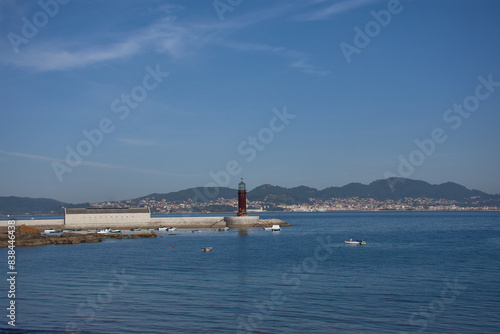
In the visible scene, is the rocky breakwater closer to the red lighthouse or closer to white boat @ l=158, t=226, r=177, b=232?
white boat @ l=158, t=226, r=177, b=232

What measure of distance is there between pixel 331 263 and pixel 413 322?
18.7 meters

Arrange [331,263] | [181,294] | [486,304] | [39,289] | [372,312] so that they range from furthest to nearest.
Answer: [331,263], [39,289], [181,294], [486,304], [372,312]

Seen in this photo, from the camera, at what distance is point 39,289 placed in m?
26.7

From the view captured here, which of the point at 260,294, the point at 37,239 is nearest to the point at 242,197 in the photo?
the point at 37,239

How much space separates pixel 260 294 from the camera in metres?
25.1

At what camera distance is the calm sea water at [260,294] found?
19062 mm

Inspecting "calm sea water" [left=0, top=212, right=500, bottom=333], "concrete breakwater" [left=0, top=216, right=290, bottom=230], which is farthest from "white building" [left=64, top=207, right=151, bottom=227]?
"calm sea water" [left=0, top=212, right=500, bottom=333]

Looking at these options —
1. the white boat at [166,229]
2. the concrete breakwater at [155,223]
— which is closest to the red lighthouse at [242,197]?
the concrete breakwater at [155,223]

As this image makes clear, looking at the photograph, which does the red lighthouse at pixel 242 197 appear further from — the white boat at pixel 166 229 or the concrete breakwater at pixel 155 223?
the white boat at pixel 166 229

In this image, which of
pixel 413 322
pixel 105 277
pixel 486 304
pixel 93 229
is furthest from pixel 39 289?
pixel 93 229

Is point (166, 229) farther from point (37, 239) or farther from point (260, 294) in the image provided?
point (260, 294)

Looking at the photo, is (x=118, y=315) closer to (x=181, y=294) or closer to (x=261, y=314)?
(x=181, y=294)

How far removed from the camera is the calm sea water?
19062 millimetres

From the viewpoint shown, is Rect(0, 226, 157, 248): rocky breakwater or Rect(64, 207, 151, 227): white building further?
Rect(64, 207, 151, 227): white building
